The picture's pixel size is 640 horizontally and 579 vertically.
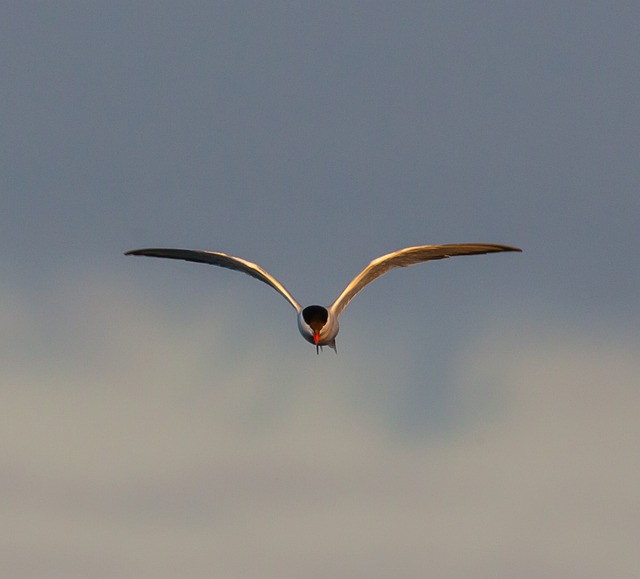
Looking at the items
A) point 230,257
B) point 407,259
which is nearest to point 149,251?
point 230,257

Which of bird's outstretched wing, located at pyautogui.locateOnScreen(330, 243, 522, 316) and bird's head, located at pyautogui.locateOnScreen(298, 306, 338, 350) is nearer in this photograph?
bird's head, located at pyautogui.locateOnScreen(298, 306, 338, 350)

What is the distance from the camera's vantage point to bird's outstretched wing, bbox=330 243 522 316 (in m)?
115

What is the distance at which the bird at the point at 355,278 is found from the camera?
363 feet

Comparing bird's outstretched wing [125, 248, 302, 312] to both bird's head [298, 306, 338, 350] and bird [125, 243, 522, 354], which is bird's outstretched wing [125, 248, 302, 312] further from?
bird's head [298, 306, 338, 350]

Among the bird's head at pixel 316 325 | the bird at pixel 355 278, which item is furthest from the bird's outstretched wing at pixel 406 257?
the bird's head at pixel 316 325

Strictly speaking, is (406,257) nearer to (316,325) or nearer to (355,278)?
→ (355,278)

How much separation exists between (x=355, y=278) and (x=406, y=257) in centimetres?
279

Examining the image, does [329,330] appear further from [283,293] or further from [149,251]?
[149,251]

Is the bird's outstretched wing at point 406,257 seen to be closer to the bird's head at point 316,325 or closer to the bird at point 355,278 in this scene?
the bird at point 355,278

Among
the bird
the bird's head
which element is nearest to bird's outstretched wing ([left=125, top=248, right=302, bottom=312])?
the bird

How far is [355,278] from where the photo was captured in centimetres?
11481

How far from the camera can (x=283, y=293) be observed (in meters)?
113

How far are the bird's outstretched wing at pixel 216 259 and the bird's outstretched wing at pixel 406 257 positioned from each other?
3.60 meters

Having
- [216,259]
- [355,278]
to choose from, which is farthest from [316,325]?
[216,259]
